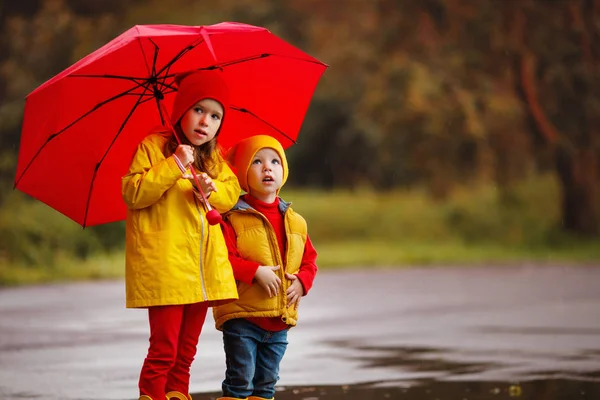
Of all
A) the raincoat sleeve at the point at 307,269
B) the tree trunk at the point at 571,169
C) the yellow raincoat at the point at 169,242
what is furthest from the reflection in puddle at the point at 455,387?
the tree trunk at the point at 571,169

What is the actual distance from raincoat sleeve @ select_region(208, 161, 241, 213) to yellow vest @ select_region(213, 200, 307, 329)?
0.34 ft

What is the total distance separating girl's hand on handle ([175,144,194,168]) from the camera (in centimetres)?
555

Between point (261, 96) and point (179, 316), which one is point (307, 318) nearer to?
point (261, 96)

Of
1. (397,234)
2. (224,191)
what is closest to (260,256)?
(224,191)

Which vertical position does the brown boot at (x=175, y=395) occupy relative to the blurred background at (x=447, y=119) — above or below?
below

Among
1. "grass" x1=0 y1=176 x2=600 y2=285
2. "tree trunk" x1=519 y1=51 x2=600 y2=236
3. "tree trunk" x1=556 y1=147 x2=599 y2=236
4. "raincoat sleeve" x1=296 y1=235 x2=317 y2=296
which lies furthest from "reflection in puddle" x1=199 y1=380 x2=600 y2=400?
"tree trunk" x1=556 y1=147 x2=599 y2=236

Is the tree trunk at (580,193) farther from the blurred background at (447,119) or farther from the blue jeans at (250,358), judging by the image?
the blue jeans at (250,358)

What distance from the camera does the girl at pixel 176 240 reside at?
550 centimetres

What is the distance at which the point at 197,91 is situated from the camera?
5.77m

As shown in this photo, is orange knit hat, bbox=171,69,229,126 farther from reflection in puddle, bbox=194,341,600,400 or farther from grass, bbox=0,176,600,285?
grass, bbox=0,176,600,285

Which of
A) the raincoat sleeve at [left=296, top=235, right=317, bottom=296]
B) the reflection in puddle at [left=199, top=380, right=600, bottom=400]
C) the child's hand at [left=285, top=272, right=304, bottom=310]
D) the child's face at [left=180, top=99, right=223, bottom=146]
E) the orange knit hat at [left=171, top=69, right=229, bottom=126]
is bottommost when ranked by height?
the reflection in puddle at [left=199, top=380, right=600, bottom=400]

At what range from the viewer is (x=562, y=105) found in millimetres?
20609

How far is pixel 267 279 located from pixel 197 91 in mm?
951

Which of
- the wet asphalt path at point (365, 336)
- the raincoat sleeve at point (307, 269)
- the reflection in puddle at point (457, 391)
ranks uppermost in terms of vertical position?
the raincoat sleeve at point (307, 269)
